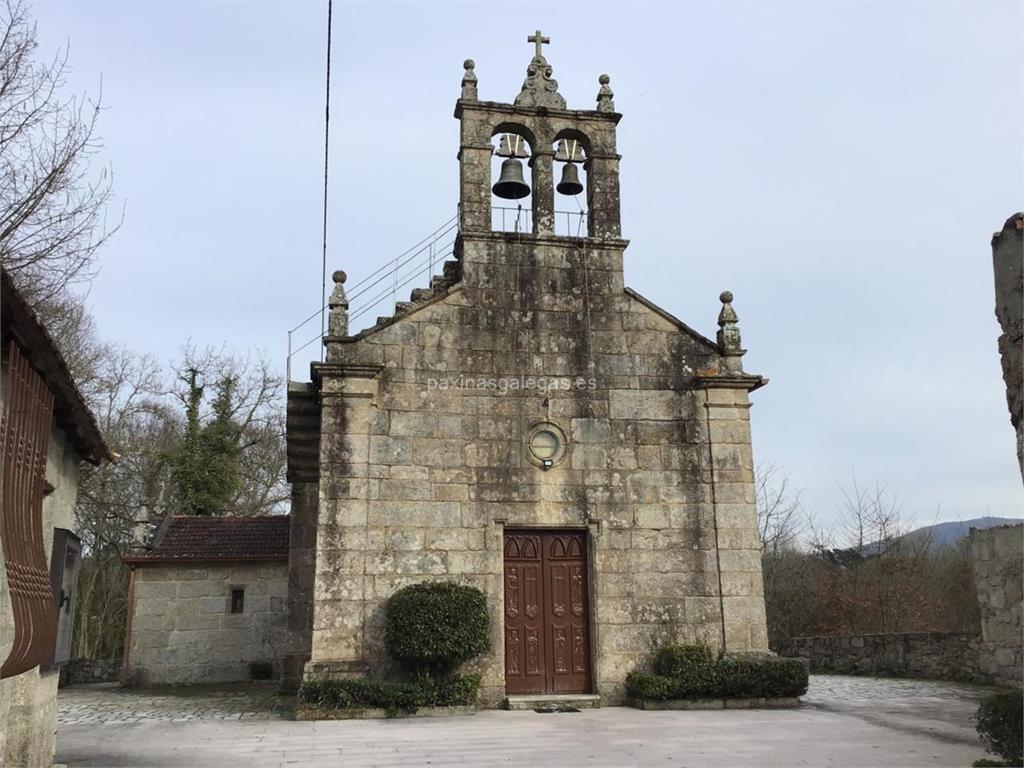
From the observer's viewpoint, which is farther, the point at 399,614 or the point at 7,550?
the point at 399,614

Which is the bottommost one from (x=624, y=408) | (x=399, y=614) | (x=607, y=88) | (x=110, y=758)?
(x=110, y=758)

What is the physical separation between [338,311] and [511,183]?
3.25 m

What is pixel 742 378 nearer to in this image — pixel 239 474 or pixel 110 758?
pixel 110 758

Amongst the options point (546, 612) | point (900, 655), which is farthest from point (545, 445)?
point (900, 655)

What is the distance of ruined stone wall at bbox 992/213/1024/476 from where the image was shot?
16.2ft

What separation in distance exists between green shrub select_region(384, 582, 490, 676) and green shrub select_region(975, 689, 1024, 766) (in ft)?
20.2

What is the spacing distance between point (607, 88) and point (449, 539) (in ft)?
24.9

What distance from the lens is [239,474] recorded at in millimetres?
26547

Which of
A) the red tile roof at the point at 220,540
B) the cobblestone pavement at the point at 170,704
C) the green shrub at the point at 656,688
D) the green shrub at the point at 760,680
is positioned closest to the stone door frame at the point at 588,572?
the green shrub at the point at 656,688

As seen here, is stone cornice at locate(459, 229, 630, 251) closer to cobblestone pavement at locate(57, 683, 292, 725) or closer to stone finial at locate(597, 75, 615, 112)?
stone finial at locate(597, 75, 615, 112)

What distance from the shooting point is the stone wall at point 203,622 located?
1769 centimetres

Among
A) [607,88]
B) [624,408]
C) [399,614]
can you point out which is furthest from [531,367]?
[607,88]

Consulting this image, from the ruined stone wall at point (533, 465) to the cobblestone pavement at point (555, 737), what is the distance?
1423mm

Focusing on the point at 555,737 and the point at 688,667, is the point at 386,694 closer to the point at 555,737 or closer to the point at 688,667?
the point at 555,737
